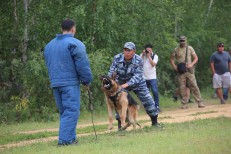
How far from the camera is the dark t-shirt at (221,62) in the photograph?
810 inches

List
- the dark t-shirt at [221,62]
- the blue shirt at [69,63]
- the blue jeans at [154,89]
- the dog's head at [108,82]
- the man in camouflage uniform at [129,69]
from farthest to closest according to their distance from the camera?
the dark t-shirt at [221,62], the blue jeans at [154,89], the man in camouflage uniform at [129,69], the dog's head at [108,82], the blue shirt at [69,63]

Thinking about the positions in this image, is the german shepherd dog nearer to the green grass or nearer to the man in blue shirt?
the green grass

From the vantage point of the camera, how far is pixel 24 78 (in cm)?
1769

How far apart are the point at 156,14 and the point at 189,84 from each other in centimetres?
285

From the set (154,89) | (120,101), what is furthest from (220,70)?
(120,101)

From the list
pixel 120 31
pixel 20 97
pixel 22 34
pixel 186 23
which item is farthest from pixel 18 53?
pixel 186 23

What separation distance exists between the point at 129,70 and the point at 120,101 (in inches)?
25.9

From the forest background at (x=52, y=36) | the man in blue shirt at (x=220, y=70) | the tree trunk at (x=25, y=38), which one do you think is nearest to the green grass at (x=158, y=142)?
the forest background at (x=52, y=36)

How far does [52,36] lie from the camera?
1908 cm

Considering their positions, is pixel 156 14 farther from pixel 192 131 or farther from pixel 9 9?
pixel 192 131

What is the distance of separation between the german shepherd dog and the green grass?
1.40ft

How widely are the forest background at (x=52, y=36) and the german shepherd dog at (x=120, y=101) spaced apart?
487cm

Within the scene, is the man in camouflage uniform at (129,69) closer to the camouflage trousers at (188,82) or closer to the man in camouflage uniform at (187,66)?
the man in camouflage uniform at (187,66)

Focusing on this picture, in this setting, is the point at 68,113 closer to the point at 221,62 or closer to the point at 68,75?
the point at 68,75
